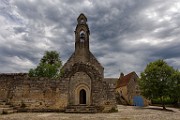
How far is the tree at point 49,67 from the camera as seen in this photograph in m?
32.2

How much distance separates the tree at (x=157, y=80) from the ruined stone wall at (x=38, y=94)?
12800mm

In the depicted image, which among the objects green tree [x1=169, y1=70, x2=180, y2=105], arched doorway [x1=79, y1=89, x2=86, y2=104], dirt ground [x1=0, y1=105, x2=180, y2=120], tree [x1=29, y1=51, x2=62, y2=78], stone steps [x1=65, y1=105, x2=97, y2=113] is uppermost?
tree [x1=29, y1=51, x2=62, y2=78]

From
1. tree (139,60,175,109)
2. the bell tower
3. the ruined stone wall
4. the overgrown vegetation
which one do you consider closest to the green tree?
the overgrown vegetation

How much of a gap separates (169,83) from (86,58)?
43.3ft

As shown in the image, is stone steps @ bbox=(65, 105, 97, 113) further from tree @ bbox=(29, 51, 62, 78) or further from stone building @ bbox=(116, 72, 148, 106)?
stone building @ bbox=(116, 72, 148, 106)

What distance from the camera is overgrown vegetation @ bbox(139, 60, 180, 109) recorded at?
2551cm

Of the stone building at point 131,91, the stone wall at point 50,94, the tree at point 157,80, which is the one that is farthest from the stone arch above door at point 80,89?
the stone building at point 131,91

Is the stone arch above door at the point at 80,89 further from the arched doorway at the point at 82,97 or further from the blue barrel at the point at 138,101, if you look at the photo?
the blue barrel at the point at 138,101

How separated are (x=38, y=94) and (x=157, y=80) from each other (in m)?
15.4

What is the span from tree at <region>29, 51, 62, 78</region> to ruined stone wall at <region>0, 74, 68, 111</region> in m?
12.7

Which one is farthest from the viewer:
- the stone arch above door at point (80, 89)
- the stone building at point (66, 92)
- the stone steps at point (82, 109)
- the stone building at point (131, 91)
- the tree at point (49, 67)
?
the stone building at point (131, 91)

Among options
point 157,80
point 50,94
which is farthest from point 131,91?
point 50,94

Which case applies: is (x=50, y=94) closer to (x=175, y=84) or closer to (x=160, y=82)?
(x=160, y=82)

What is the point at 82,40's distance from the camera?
108 ft
